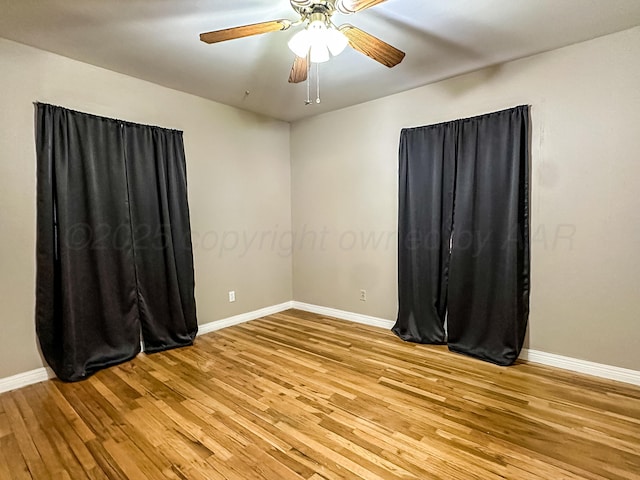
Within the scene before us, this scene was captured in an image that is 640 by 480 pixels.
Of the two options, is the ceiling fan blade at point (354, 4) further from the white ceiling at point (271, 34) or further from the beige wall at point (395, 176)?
the beige wall at point (395, 176)

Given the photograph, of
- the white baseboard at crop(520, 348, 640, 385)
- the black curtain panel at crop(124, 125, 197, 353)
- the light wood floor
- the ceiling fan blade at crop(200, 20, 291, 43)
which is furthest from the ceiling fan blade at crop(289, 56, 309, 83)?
the white baseboard at crop(520, 348, 640, 385)

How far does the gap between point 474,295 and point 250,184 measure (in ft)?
9.48

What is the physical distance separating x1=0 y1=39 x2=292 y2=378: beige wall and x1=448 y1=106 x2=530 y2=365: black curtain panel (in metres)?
2.41

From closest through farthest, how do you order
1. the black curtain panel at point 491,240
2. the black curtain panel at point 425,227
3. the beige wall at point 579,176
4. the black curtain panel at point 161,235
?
1. the beige wall at point 579,176
2. the black curtain panel at point 491,240
3. the black curtain panel at point 161,235
4. the black curtain panel at point 425,227

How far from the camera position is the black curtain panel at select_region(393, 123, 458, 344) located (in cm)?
331

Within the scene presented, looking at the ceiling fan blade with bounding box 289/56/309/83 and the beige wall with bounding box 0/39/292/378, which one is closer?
the ceiling fan blade with bounding box 289/56/309/83

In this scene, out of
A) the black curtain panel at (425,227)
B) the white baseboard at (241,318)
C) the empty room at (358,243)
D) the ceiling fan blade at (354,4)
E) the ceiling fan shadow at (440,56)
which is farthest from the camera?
the white baseboard at (241,318)

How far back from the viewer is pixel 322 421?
2129 millimetres

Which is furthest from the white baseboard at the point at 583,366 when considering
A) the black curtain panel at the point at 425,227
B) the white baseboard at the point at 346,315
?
the white baseboard at the point at 346,315

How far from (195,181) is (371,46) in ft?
7.99

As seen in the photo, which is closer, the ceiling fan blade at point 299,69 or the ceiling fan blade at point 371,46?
the ceiling fan blade at point 371,46

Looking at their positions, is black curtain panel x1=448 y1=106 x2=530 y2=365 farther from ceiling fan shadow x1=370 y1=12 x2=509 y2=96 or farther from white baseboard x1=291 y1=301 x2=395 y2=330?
white baseboard x1=291 y1=301 x2=395 y2=330

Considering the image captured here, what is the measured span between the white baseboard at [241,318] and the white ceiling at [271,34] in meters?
2.61

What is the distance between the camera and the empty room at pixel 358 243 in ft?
6.39
